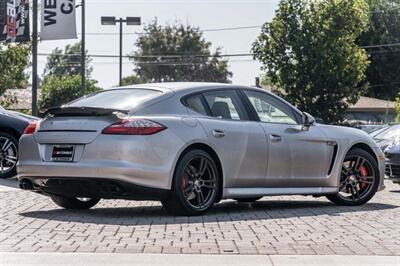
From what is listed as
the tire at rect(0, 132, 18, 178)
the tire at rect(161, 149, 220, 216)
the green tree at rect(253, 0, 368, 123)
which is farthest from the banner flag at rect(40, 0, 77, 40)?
the tire at rect(161, 149, 220, 216)

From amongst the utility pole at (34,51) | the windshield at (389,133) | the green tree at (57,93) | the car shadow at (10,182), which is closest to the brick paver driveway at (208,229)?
the car shadow at (10,182)

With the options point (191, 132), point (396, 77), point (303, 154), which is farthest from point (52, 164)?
point (396, 77)

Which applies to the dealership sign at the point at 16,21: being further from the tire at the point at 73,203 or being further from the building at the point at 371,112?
the building at the point at 371,112

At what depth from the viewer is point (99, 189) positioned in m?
7.68

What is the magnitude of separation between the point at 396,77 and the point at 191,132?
53.3m

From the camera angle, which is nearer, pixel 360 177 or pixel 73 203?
pixel 73 203

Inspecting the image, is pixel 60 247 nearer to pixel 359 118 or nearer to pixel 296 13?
pixel 296 13

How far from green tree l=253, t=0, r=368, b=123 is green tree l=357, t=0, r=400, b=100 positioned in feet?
78.8

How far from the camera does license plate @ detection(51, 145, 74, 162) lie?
7772 mm

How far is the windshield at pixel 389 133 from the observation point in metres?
16.7

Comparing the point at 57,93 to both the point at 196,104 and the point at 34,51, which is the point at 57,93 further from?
the point at 196,104

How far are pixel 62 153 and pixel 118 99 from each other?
89cm

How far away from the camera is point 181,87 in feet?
27.6

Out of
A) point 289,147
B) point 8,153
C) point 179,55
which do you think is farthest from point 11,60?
point 179,55
